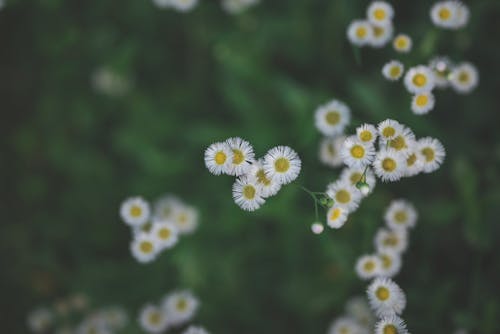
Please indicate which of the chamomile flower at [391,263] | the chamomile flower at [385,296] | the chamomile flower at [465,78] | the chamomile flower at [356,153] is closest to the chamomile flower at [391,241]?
the chamomile flower at [391,263]

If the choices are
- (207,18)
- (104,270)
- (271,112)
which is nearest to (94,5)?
(207,18)

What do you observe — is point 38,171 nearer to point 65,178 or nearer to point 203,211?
point 65,178

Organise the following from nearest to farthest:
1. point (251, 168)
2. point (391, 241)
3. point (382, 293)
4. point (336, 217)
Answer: point (251, 168), point (336, 217), point (382, 293), point (391, 241)

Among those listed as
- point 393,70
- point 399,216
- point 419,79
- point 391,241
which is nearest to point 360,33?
point 393,70

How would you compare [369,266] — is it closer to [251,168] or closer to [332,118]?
[332,118]

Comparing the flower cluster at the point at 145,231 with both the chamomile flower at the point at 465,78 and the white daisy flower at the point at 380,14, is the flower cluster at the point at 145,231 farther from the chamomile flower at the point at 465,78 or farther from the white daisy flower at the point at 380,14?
the chamomile flower at the point at 465,78
